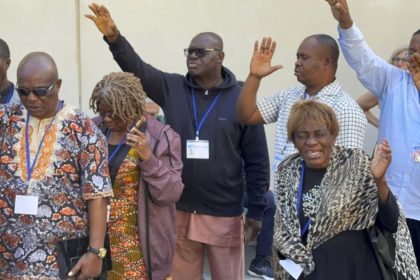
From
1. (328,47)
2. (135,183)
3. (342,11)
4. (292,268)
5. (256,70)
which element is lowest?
(292,268)

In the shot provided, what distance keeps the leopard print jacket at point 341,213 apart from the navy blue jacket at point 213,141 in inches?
44.5

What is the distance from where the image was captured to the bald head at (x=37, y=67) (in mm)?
2826

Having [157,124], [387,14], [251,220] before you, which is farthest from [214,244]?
[387,14]

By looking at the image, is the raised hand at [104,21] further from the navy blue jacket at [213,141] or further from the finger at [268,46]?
the finger at [268,46]

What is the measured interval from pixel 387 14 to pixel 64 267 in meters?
4.58

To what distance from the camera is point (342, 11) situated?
3.72 metres

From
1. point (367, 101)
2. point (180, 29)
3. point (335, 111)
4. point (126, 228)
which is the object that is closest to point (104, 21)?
point (126, 228)

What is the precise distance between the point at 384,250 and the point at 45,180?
1.51m

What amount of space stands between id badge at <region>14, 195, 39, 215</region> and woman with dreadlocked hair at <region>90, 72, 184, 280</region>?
552 mm

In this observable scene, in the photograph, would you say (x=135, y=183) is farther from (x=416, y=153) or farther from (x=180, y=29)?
(x=180, y=29)

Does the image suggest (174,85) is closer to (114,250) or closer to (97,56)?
(114,250)

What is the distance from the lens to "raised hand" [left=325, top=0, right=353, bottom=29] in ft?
12.2

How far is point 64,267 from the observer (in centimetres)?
286

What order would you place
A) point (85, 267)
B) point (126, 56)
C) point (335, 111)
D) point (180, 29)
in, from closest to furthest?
point (85, 267) < point (335, 111) < point (126, 56) < point (180, 29)
